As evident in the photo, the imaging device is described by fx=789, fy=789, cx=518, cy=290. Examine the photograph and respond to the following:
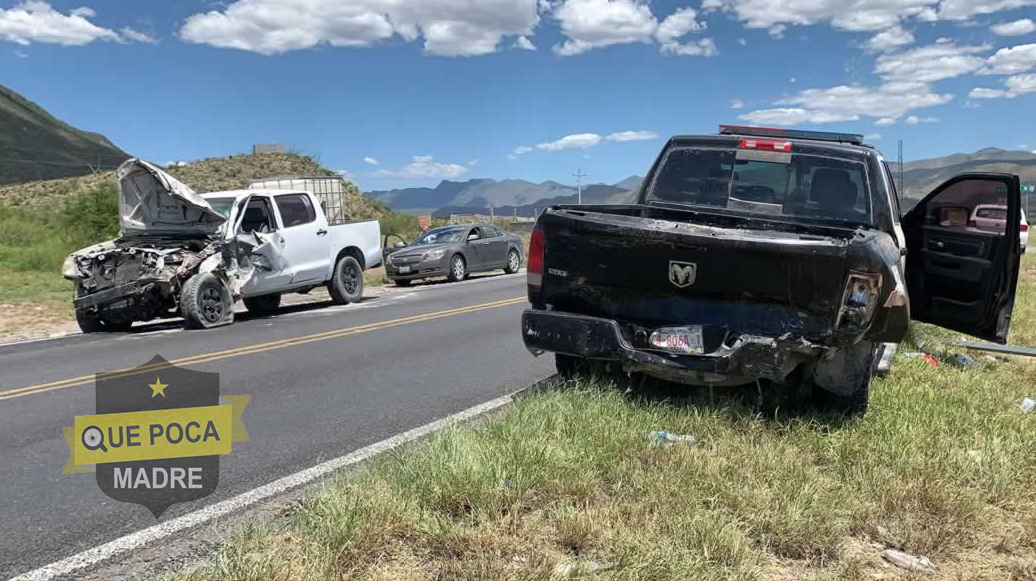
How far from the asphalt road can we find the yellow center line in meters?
0.03

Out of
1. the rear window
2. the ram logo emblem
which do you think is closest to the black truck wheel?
the ram logo emblem

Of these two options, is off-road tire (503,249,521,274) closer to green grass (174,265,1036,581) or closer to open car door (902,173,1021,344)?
open car door (902,173,1021,344)

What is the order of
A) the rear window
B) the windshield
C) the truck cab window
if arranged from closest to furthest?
the rear window
the truck cab window
the windshield

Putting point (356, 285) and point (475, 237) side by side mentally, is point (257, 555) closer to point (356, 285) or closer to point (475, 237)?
point (356, 285)

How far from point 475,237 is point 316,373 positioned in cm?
1350

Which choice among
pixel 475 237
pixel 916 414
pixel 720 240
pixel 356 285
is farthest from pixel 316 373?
pixel 475 237

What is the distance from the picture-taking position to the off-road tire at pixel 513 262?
73.0ft

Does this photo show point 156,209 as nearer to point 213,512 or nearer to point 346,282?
point 346,282

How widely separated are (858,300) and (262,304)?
1124 centimetres

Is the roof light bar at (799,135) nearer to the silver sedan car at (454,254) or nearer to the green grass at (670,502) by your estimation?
the green grass at (670,502)

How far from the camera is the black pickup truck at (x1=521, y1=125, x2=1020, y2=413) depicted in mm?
4418

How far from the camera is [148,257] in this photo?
11.0m

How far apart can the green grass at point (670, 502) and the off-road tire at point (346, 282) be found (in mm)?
9769

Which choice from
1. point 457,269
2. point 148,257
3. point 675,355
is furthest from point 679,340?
point 457,269
